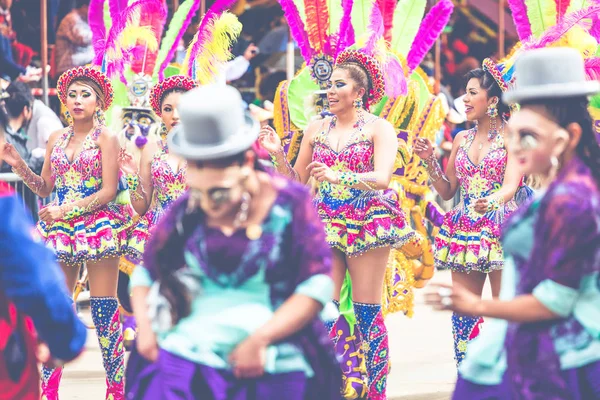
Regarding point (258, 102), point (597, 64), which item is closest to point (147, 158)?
point (597, 64)

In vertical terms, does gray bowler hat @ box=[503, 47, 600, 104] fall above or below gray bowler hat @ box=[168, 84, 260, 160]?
above

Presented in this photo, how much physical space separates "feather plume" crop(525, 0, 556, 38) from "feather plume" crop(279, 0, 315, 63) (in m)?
1.33

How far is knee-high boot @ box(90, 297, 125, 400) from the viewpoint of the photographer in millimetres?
6395

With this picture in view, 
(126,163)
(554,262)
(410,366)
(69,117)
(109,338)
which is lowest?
(410,366)

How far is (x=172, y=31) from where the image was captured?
26.5ft

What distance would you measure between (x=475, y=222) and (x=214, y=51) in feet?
6.91

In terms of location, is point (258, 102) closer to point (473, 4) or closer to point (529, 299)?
point (473, 4)

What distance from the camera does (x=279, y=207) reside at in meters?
3.66

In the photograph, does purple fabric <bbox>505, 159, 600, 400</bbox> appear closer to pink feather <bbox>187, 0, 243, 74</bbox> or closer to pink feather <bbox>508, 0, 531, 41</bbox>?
pink feather <bbox>508, 0, 531, 41</bbox>

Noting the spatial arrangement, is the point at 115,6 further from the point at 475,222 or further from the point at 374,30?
the point at 475,222

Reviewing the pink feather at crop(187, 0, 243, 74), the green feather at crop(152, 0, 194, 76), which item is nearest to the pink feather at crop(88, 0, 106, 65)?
the green feather at crop(152, 0, 194, 76)

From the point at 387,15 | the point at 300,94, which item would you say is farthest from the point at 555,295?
the point at 387,15

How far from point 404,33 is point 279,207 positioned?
4956mm

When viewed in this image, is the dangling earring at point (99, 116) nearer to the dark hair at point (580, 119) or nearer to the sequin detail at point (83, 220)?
the sequin detail at point (83, 220)
